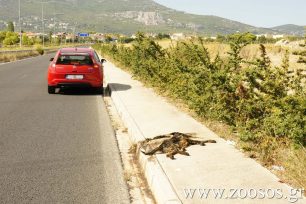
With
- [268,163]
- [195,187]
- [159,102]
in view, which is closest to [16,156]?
[195,187]

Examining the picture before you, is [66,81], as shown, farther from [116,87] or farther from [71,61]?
[116,87]

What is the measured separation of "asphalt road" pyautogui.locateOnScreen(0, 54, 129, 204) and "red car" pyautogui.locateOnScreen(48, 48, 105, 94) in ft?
9.62

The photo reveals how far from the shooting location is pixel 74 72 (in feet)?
50.8

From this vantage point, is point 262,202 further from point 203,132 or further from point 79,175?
point 203,132

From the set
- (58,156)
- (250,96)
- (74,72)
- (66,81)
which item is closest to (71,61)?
(74,72)

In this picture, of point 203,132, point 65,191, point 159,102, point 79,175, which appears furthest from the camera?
point 159,102

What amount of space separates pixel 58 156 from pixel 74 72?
8.87 metres

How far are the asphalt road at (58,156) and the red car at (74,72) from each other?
2.93 meters

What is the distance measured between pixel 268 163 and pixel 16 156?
12.1 feet

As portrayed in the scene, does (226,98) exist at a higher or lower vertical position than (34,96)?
higher

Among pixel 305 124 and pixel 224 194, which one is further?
pixel 305 124

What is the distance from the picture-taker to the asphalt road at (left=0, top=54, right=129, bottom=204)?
5.29 metres

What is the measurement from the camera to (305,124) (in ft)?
20.7

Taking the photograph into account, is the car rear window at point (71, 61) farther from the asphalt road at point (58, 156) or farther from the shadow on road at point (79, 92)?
the asphalt road at point (58, 156)
